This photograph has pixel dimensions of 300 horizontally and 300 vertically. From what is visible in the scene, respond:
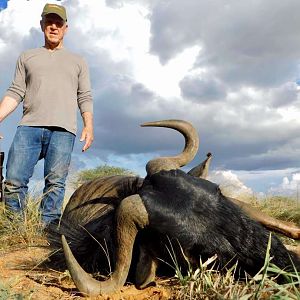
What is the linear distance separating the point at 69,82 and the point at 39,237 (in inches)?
77.3

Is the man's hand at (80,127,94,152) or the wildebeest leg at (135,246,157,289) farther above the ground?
the man's hand at (80,127,94,152)

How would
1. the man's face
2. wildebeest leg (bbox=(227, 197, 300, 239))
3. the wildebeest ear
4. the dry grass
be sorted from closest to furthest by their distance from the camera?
wildebeest leg (bbox=(227, 197, 300, 239)) < the wildebeest ear < the dry grass < the man's face

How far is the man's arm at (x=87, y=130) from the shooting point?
6.36 m

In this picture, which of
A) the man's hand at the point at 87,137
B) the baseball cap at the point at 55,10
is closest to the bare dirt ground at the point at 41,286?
the man's hand at the point at 87,137

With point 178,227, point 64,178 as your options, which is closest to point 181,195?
point 178,227

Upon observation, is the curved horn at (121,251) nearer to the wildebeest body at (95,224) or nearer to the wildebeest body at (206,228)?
the wildebeest body at (206,228)

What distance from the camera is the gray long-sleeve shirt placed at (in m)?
6.32

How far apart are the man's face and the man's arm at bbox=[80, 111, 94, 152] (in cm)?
100

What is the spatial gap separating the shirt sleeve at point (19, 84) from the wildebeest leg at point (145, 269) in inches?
150

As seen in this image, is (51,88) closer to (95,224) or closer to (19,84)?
(19,84)

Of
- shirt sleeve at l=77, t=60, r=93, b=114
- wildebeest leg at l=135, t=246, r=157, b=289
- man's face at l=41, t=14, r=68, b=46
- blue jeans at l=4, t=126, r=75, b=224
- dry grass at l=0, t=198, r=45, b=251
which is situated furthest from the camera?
shirt sleeve at l=77, t=60, r=93, b=114

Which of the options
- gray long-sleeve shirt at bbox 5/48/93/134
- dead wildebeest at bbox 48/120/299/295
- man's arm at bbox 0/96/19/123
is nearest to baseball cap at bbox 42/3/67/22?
gray long-sleeve shirt at bbox 5/48/93/134

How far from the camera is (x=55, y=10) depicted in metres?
6.39

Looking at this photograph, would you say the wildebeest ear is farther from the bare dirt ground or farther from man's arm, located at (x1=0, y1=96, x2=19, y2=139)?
man's arm, located at (x1=0, y1=96, x2=19, y2=139)
